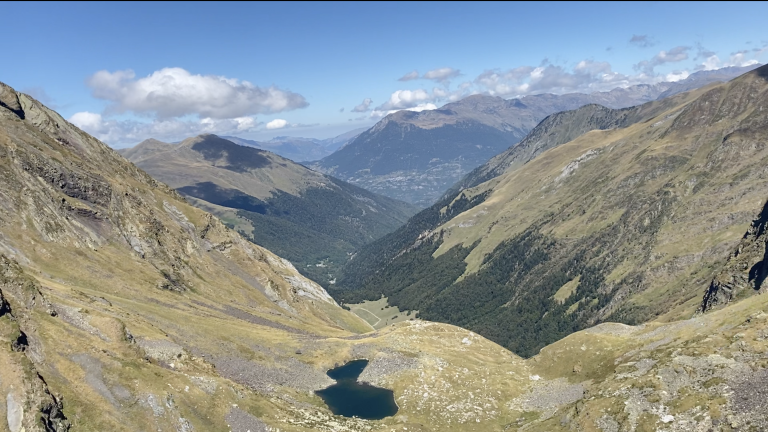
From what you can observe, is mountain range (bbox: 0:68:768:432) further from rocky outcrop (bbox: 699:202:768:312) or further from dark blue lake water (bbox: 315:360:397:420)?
dark blue lake water (bbox: 315:360:397:420)

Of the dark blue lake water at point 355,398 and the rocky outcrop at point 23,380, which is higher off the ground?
the rocky outcrop at point 23,380

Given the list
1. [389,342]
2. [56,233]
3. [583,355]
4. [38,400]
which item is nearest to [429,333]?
[389,342]

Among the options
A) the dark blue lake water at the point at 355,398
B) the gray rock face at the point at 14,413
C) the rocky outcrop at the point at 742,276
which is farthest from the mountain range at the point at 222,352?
the dark blue lake water at the point at 355,398

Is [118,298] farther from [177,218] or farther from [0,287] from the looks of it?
[177,218]

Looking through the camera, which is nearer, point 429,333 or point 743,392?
point 743,392

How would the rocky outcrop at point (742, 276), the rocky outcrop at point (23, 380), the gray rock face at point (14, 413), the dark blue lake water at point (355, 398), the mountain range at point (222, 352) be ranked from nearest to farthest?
1. the gray rock face at point (14, 413)
2. the rocky outcrop at point (23, 380)
3. the mountain range at point (222, 352)
4. the dark blue lake water at point (355, 398)
5. the rocky outcrop at point (742, 276)

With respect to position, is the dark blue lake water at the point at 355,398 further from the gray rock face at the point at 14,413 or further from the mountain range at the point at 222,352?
the gray rock face at the point at 14,413

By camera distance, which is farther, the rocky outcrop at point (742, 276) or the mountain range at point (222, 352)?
the rocky outcrop at point (742, 276)

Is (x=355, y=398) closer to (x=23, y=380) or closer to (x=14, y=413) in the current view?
(x=23, y=380)
